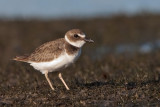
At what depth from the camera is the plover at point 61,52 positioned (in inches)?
304

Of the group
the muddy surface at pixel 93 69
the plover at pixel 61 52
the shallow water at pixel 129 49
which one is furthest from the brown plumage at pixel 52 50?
the shallow water at pixel 129 49

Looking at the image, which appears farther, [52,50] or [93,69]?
[93,69]

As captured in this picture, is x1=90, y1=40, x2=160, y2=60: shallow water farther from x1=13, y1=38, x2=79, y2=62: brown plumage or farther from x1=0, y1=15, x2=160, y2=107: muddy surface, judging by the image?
x1=13, y1=38, x2=79, y2=62: brown plumage

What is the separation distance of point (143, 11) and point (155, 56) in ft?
31.4

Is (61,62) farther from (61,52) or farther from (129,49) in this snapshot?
(129,49)

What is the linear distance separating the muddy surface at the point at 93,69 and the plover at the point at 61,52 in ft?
1.54

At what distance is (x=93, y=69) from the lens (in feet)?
37.7

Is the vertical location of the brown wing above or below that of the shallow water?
below

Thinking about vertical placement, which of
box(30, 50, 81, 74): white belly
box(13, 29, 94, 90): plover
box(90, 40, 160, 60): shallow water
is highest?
box(90, 40, 160, 60): shallow water

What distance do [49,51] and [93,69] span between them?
11.9 feet

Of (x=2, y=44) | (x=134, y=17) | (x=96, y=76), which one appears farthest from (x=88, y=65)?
(x=134, y=17)

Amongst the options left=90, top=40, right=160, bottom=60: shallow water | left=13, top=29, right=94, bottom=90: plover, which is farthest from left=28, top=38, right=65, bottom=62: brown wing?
left=90, top=40, right=160, bottom=60: shallow water

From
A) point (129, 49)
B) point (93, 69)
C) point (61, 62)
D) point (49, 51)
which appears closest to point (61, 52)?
point (61, 62)

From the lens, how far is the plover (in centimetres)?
772
